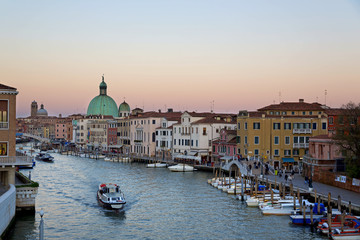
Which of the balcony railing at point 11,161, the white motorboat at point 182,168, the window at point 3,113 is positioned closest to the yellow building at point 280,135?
the white motorboat at point 182,168

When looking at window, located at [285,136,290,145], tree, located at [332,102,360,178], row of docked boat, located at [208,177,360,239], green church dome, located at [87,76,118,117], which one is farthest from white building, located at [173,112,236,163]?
green church dome, located at [87,76,118,117]

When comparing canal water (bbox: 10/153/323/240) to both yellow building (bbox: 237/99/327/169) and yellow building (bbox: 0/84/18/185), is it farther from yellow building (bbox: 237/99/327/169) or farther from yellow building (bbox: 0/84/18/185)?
yellow building (bbox: 237/99/327/169)

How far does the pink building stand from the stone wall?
1283 inches

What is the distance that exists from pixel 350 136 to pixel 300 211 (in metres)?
8.76

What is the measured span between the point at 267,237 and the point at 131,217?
28.9 feet

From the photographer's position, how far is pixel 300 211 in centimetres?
2777

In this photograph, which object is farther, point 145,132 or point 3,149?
point 145,132

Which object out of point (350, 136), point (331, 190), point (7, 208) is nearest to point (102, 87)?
point (350, 136)

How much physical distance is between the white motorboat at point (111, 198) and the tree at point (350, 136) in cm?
1558

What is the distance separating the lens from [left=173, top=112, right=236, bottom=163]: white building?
63406 mm

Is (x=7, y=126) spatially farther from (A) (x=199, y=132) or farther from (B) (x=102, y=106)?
(B) (x=102, y=106)

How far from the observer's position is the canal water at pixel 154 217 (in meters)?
25.2

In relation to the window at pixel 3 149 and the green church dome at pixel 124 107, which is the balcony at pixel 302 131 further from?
the green church dome at pixel 124 107

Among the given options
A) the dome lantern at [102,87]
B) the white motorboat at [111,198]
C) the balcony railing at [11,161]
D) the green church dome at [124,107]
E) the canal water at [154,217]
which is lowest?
the canal water at [154,217]
